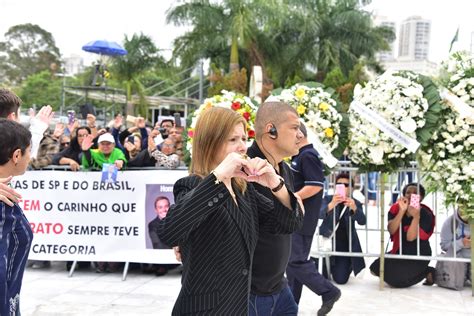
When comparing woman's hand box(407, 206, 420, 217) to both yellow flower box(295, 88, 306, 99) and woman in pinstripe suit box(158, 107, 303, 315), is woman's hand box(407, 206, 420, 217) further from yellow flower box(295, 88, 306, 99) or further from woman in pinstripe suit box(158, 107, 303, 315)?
woman in pinstripe suit box(158, 107, 303, 315)

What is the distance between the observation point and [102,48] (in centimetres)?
2478

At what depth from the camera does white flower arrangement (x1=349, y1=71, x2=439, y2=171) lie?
18.5ft

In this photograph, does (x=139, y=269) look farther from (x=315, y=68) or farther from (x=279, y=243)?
(x=315, y=68)

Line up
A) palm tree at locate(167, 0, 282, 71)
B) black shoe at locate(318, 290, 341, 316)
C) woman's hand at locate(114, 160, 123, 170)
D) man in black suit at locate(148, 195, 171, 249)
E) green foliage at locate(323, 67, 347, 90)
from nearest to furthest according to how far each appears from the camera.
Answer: black shoe at locate(318, 290, 341, 316) → man in black suit at locate(148, 195, 171, 249) → woman's hand at locate(114, 160, 123, 170) → palm tree at locate(167, 0, 282, 71) → green foliage at locate(323, 67, 347, 90)

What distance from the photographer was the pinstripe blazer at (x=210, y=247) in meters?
2.18

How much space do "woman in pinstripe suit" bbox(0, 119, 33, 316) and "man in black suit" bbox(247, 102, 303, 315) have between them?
1.04 m

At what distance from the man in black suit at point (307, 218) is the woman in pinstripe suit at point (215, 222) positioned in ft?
8.09

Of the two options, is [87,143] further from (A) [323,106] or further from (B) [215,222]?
(B) [215,222]

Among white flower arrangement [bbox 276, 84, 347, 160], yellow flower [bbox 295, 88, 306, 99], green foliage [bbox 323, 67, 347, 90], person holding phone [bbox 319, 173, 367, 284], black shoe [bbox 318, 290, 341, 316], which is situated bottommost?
black shoe [bbox 318, 290, 341, 316]

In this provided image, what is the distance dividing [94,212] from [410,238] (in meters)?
3.52

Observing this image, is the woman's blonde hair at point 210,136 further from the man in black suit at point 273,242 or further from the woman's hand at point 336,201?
the woman's hand at point 336,201

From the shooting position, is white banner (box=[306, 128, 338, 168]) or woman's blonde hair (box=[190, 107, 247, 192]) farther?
white banner (box=[306, 128, 338, 168])

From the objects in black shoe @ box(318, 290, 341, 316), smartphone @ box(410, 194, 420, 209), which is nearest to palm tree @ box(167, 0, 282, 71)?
smartphone @ box(410, 194, 420, 209)

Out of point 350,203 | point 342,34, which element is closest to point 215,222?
point 350,203
